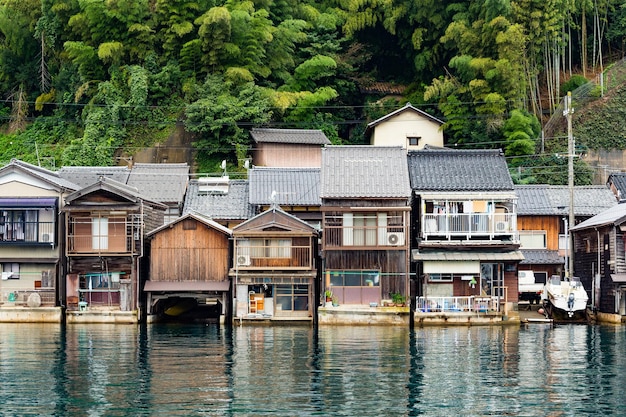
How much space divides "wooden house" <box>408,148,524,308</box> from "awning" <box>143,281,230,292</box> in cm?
841

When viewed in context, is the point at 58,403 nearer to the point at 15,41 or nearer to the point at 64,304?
the point at 64,304

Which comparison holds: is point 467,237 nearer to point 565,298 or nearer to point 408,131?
point 565,298

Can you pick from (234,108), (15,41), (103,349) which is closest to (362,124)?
(234,108)

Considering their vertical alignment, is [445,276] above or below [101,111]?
below

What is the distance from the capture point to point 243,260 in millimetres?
48312

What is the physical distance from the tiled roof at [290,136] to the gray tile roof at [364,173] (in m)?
13.8

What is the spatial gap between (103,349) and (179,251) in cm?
1197

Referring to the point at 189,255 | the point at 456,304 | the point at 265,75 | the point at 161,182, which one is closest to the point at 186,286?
the point at 189,255

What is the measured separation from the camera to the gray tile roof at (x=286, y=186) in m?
54.1

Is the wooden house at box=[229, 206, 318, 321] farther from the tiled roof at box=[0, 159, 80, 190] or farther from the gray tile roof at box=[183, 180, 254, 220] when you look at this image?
the tiled roof at box=[0, 159, 80, 190]

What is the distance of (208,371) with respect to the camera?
3259cm

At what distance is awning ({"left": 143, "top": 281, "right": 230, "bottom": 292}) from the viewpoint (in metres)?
48.6

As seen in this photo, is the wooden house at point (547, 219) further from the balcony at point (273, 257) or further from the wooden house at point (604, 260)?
the balcony at point (273, 257)

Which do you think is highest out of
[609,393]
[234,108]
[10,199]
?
[234,108]
